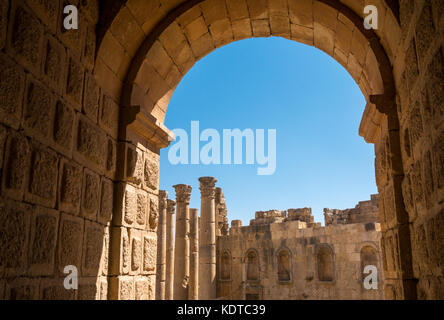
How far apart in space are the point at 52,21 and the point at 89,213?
1.74m

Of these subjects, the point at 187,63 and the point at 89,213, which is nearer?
the point at 89,213

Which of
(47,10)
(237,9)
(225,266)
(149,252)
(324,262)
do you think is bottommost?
(225,266)

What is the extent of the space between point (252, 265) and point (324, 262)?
3.98 meters

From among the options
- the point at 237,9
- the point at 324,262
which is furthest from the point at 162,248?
the point at 237,9

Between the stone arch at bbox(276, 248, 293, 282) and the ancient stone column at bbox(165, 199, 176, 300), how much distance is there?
565 cm

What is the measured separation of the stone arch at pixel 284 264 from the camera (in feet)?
65.3

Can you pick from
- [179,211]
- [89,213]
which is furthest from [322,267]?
[89,213]

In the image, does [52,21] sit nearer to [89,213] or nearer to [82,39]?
[82,39]

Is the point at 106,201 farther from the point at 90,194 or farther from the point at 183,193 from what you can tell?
the point at 183,193

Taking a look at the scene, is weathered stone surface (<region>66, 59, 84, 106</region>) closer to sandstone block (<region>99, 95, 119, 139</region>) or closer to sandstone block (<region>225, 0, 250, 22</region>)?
sandstone block (<region>99, 95, 119, 139</region>)

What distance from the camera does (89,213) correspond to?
383 cm

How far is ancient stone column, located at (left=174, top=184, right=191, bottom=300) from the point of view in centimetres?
1983

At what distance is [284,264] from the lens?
20.2m
